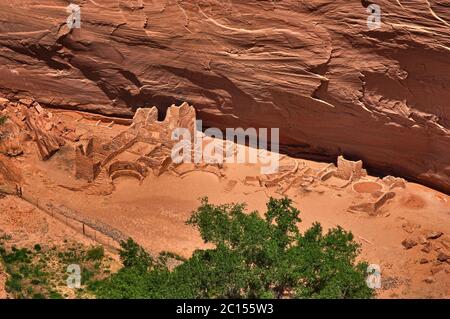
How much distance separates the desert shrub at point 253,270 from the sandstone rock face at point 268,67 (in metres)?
7.44

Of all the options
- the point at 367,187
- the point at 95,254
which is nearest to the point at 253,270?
the point at 95,254

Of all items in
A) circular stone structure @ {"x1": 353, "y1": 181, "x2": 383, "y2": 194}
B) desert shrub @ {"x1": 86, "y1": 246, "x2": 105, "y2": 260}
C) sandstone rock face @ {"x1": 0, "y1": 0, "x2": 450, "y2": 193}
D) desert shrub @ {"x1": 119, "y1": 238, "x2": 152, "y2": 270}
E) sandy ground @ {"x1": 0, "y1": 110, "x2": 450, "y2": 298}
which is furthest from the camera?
circular stone structure @ {"x1": 353, "y1": 181, "x2": 383, "y2": 194}

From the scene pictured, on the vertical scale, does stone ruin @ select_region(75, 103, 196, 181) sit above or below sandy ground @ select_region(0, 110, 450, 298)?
above

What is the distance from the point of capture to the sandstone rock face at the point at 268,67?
30.8 metres

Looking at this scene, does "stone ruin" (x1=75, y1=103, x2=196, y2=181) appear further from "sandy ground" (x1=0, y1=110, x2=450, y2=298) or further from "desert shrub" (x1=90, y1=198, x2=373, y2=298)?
"desert shrub" (x1=90, y1=198, x2=373, y2=298)

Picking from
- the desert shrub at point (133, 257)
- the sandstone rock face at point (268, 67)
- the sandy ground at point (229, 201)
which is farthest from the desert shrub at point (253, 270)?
the sandstone rock face at point (268, 67)

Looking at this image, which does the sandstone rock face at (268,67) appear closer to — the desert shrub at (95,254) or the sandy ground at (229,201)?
the sandy ground at (229,201)

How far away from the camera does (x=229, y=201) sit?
3234 cm

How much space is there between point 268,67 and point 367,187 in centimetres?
535

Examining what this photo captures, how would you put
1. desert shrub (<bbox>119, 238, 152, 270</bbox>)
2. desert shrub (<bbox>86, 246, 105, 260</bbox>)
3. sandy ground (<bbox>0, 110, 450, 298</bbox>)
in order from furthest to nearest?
sandy ground (<bbox>0, 110, 450, 298</bbox>)
desert shrub (<bbox>86, 246, 105, 260</bbox>)
desert shrub (<bbox>119, 238, 152, 270</bbox>)

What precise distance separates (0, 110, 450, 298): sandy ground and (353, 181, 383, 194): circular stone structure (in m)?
0.07

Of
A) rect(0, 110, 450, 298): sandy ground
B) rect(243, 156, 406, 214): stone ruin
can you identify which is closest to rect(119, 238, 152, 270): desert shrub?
rect(0, 110, 450, 298): sandy ground

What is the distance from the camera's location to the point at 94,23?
34.7 metres

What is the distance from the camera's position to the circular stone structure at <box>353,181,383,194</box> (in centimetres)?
3275
